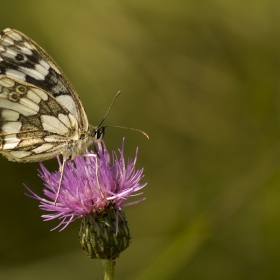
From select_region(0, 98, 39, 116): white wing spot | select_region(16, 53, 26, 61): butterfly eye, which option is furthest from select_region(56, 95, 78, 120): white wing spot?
select_region(16, 53, 26, 61): butterfly eye

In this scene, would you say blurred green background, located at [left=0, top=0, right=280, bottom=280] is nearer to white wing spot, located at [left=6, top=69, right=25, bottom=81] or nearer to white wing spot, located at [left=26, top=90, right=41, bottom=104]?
white wing spot, located at [left=26, top=90, right=41, bottom=104]

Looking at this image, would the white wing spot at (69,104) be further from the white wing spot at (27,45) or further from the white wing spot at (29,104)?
the white wing spot at (27,45)

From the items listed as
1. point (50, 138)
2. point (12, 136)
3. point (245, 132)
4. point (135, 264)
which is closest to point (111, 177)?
point (50, 138)

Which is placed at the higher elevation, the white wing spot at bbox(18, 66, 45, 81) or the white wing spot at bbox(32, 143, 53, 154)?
the white wing spot at bbox(18, 66, 45, 81)

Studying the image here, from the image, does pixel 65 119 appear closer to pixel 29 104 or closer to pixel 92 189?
pixel 29 104

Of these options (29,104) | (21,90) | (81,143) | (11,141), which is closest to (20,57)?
(21,90)

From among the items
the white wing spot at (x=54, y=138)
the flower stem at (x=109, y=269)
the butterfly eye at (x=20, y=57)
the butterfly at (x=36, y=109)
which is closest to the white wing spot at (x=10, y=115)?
the butterfly at (x=36, y=109)
